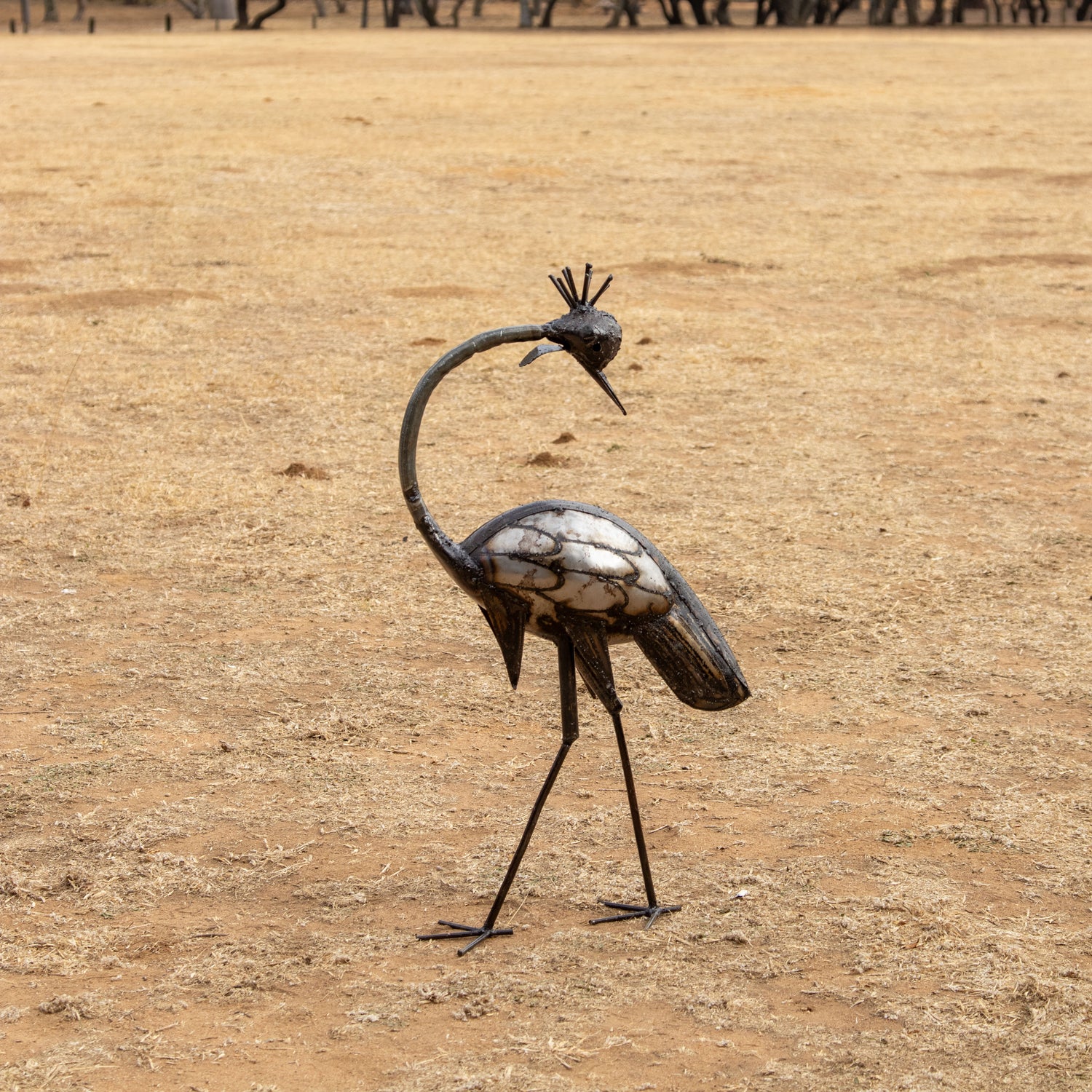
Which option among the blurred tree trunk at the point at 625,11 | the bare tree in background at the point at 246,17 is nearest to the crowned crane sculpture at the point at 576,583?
the bare tree in background at the point at 246,17

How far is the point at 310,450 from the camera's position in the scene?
312 inches

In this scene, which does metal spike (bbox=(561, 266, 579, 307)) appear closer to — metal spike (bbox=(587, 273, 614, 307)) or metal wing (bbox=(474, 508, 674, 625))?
metal spike (bbox=(587, 273, 614, 307))

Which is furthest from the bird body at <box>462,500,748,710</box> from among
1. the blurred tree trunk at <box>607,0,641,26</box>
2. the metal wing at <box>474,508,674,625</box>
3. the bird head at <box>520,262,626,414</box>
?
the blurred tree trunk at <box>607,0,641,26</box>

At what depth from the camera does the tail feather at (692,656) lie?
3826 millimetres

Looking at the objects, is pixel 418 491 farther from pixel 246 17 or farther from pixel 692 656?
pixel 246 17

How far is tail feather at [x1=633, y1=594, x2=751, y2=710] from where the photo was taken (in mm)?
3826

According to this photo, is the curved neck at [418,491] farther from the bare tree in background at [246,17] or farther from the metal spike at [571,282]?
the bare tree in background at [246,17]

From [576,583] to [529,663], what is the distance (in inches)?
83.4

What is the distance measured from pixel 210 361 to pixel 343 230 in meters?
4.24

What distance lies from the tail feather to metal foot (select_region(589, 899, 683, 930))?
2.05 feet

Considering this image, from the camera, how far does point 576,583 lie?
3660mm

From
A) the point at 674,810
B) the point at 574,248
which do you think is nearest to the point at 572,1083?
the point at 674,810

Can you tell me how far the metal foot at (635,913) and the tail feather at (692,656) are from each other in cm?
62

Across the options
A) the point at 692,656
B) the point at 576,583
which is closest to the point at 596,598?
the point at 576,583
